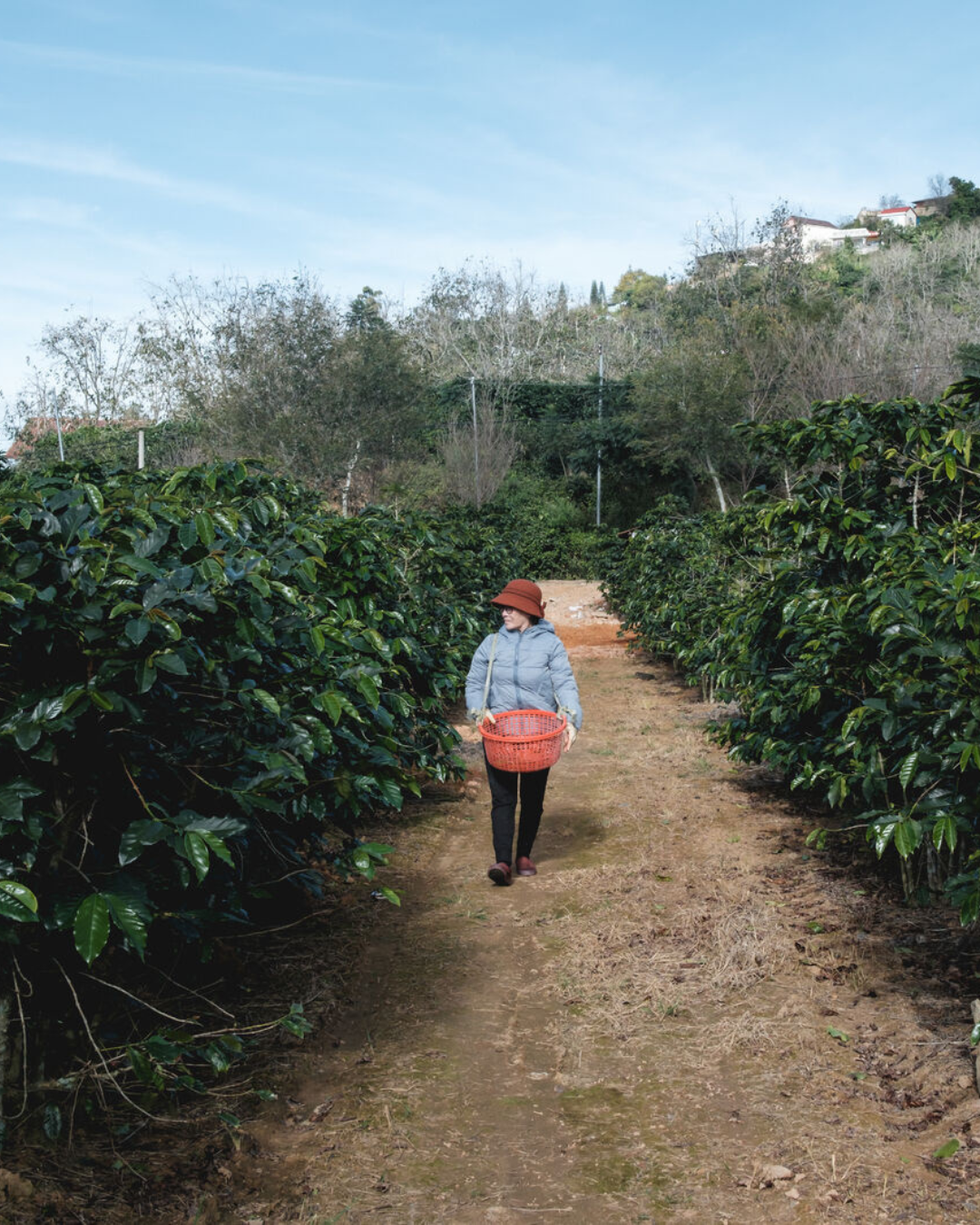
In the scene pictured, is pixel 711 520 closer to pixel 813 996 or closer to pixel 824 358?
pixel 813 996

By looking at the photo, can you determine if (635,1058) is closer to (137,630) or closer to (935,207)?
(137,630)

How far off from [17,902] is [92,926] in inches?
6.8

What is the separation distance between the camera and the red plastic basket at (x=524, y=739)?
555 centimetres

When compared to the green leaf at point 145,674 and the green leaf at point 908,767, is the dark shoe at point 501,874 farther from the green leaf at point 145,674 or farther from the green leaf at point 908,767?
the green leaf at point 145,674

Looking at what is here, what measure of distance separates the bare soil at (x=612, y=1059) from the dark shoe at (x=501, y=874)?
93mm

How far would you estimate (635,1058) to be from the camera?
3.79 metres

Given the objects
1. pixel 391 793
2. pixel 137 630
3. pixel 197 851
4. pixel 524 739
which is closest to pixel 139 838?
pixel 197 851

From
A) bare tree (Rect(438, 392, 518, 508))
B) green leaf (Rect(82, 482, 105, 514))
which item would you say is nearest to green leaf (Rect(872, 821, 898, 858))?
green leaf (Rect(82, 482, 105, 514))

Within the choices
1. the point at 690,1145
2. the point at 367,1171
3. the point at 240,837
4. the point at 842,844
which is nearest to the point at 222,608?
the point at 240,837

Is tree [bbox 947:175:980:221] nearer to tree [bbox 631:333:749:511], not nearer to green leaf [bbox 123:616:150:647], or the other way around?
tree [bbox 631:333:749:511]

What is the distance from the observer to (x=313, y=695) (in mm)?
3287

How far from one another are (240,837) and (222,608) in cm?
86

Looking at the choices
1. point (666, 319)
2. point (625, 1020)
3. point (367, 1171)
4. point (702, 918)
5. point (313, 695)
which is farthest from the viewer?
point (666, 319)

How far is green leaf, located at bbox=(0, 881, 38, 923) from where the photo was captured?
7.50 feet
